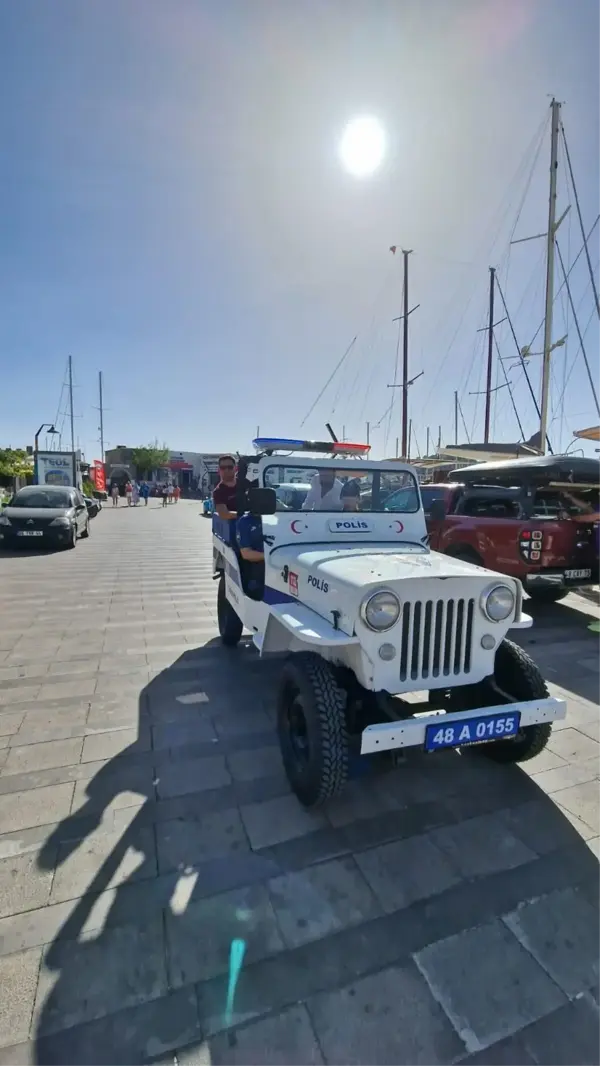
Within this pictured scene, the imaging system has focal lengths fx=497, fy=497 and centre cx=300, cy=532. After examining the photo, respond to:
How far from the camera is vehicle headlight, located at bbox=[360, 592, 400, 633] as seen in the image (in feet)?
8.31

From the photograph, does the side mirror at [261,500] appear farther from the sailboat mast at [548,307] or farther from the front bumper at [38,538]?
the sailboat mast at [548,307]

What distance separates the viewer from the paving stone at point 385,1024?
1.59 meters

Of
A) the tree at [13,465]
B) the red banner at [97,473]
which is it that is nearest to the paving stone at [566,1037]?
the tree at [13,465]

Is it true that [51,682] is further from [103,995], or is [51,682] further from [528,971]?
[528,971]

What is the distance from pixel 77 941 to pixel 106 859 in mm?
424

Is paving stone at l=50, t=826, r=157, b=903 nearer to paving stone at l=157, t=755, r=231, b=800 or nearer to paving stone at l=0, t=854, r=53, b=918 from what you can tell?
paving stone at l=0, t=854, r=53, b=918

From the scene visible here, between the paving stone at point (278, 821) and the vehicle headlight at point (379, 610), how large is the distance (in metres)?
1.13

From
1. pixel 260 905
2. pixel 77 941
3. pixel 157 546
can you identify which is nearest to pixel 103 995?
pixel 77 941

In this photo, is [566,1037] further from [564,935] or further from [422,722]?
[422,722]

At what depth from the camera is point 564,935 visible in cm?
203

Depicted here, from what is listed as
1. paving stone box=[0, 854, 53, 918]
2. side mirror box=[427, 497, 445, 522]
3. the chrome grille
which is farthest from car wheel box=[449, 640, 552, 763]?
paving stone box=[0, 854, 53, 918]

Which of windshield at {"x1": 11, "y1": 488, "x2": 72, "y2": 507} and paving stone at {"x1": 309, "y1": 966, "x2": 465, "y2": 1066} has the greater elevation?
windshield at {"x1": 11, "y1": 488, "x2": 72, "y2": 507}

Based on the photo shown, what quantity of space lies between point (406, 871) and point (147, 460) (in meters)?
55.4

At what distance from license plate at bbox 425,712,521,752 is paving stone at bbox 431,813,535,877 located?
0.51 metres
